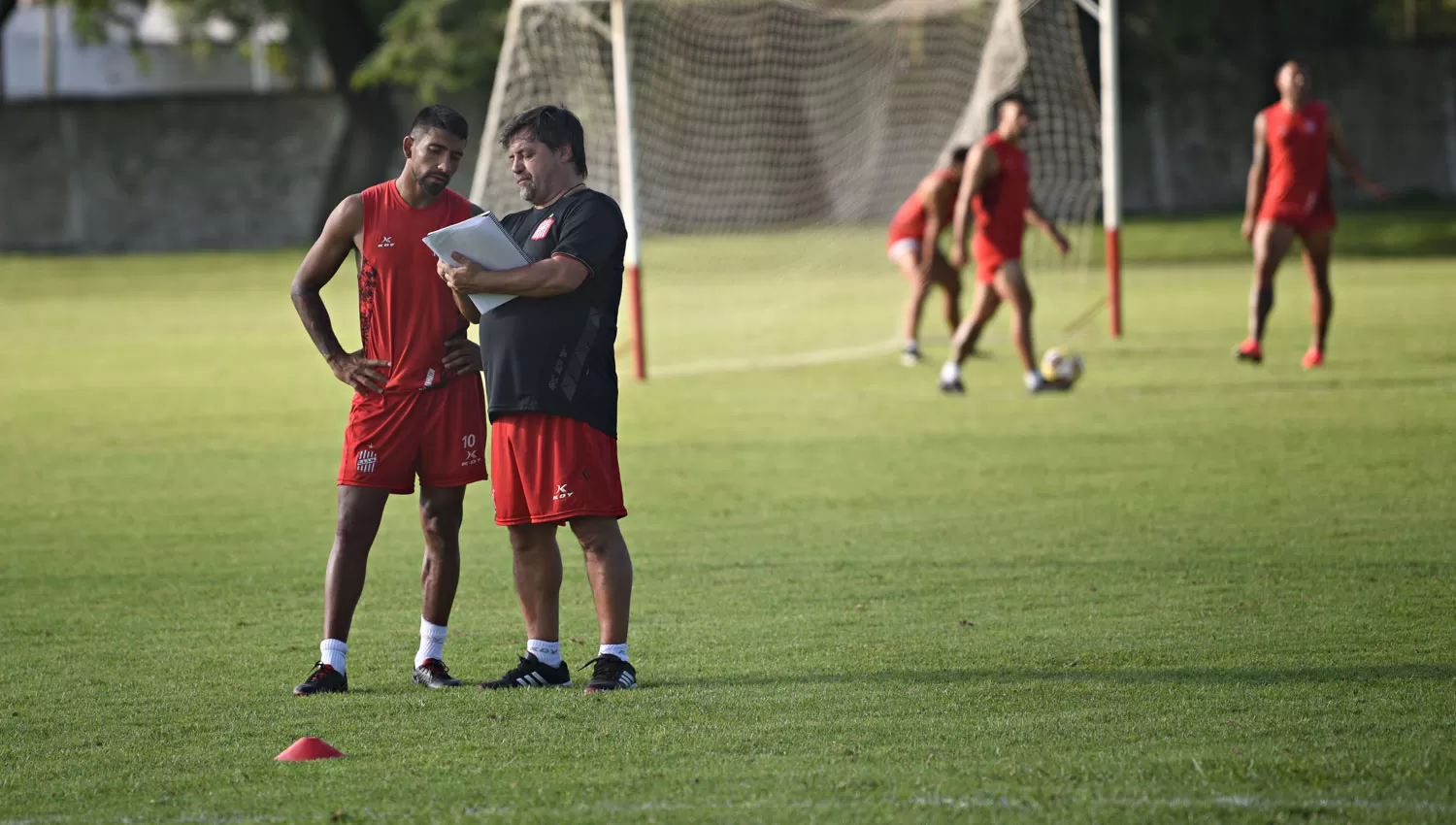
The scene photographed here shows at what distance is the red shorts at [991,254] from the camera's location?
14.2 m

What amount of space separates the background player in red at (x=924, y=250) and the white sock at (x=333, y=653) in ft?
36.3

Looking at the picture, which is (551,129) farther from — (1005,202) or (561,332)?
(1005,202)

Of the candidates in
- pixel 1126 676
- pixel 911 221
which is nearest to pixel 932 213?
pixel 911 221

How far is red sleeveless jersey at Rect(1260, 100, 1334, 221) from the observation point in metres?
15.0

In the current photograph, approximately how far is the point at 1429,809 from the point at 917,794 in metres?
1.24

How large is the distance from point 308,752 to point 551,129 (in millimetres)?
2092

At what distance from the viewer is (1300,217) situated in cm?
1503

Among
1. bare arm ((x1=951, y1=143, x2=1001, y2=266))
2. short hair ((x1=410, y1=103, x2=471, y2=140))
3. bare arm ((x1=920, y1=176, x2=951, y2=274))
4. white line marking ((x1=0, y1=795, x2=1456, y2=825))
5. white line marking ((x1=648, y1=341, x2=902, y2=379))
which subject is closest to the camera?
white line marking ((x1=0, y1=795, x2=1456, y2=825))

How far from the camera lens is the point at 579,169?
609 centimetres

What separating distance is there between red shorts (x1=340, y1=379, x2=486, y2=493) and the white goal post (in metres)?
11.1

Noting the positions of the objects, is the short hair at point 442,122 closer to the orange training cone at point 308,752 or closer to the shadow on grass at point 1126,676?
the shadow on grass at point 1126,676

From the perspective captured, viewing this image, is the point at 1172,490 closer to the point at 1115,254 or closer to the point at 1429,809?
the point at 1429,809

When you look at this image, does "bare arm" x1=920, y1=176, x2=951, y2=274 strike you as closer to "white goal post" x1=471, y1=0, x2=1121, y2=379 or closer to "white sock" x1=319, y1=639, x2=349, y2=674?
"white goal post" x1=471, y1=0, x2=1121, y2=379

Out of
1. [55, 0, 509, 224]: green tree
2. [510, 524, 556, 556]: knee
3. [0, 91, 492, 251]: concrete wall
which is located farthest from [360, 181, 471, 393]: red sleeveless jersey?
[0, 91, 492, 251]: concrete wall
